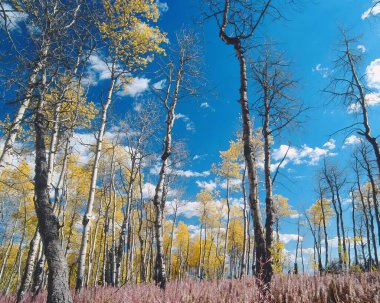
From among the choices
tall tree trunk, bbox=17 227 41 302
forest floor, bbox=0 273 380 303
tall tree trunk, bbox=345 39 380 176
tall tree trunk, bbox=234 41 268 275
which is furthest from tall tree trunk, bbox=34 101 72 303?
tall tree trunk, bbox=345 39 380 176

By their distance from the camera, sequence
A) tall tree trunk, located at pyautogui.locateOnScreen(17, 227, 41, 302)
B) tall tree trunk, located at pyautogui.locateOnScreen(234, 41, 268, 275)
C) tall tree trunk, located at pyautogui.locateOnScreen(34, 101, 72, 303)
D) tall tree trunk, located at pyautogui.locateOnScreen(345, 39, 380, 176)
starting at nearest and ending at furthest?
1. tall tree trunk, located at pyautogui.locateOnScreen(34, 101, 72, 303)
2. tall tree trunk, located at pyautogui.locateOnScreen(234, 41, 268, 275)
3. tall tree trunk, located at pyautogui.locateOnScreen(17, 227, 41, 302)
4. tall tree trunk, located at pyautogui.locateOnScreen(345, 39, 380, 176)

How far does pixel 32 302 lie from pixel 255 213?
17.6 ft

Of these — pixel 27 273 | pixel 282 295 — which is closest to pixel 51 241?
pixel 27 273

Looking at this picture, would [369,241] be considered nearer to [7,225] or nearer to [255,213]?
[255,213]

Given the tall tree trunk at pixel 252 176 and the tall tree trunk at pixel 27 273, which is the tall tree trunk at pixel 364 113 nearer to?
the tall tree trunk at pixel 252 176

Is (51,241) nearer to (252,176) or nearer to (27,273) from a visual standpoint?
(27,273)

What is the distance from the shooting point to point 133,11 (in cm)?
1069

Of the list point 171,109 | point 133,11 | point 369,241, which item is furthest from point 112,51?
point 369,241

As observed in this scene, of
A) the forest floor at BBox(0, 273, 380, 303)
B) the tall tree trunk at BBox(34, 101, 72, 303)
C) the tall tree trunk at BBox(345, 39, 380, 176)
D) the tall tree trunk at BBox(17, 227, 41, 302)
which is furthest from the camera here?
the tall tree trunk at BBox(345, 39, 380, 176)

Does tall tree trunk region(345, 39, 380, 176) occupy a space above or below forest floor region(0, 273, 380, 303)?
above

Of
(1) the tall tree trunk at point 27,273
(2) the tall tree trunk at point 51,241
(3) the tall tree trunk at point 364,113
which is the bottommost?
(1) the tall tree trunk at point 27,273

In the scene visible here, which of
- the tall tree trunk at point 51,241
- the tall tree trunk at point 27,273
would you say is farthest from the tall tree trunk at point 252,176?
the tall tree trunk at point 27,273

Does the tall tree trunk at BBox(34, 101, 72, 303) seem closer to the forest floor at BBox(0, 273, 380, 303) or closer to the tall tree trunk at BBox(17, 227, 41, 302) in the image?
the forest floor at BBox(0, 273, 380, 303)

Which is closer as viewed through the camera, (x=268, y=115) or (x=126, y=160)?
(x=268, y=115)
